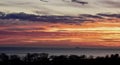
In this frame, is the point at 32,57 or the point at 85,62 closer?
the point at 85,62

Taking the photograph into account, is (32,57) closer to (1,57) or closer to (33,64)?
(1,57)

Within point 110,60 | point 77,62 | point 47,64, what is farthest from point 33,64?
point 110,60

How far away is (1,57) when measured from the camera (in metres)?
127

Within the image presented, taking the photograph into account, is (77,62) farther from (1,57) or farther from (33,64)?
(1,57)

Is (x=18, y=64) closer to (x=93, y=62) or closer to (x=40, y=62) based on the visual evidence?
(x=40, y=62)

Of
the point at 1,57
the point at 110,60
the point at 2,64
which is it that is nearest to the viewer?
the point at 2,64

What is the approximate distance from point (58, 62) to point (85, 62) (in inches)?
260

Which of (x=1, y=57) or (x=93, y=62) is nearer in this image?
(x=93, y=62)

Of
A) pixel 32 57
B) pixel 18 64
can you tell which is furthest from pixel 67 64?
pixel 32 57

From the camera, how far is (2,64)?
105250 millimetres

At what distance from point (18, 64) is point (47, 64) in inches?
279

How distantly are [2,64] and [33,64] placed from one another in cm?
727

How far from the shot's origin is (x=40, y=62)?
111938mm

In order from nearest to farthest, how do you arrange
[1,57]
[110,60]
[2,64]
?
[2,64] < [110,60] < [1,57]
